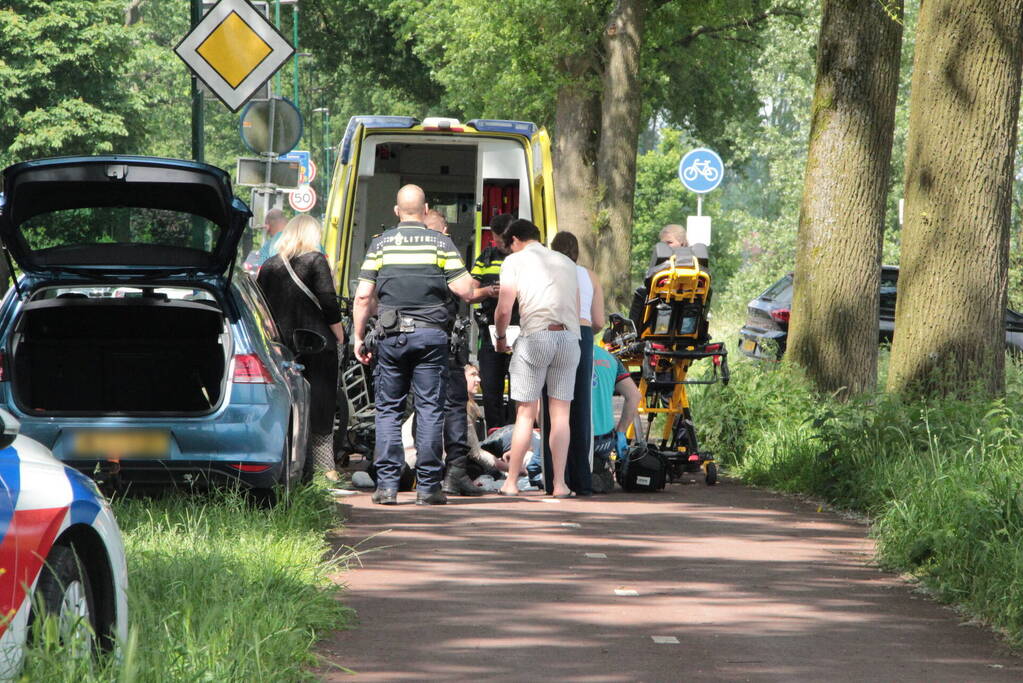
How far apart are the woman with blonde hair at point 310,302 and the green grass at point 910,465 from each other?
3.19 metres

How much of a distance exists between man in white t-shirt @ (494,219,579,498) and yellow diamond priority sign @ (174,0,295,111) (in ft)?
7.26

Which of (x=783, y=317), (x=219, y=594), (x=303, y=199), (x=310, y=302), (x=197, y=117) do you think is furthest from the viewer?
(x=303, y=199)

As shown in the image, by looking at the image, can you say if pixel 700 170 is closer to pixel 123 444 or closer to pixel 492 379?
pixel 492 379

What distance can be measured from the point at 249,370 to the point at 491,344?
163 inches

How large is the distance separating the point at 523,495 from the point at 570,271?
1.54 meters

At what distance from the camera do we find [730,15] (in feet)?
90.8

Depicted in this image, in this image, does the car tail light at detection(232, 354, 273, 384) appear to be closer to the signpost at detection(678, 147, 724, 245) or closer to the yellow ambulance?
the yellow ambulance

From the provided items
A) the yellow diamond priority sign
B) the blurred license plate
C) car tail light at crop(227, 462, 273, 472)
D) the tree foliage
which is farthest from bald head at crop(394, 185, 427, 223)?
the tree foliage

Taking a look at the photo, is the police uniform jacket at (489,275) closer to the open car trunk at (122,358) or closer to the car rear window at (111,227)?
the open car trunk at (122,358)

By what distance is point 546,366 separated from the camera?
1066 cm

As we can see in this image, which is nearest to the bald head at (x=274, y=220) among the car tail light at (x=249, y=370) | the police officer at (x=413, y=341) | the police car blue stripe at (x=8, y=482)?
the police officer at (x=413, y=341)

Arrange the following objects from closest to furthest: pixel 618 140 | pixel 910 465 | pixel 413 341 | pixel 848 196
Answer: pixel 910 465
pixel 413 341
pixel 848 196
pixel 618 140

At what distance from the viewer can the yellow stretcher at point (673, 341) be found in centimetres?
1175

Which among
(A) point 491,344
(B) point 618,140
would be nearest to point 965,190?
(A) point 491,344
